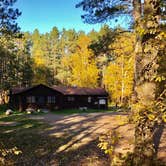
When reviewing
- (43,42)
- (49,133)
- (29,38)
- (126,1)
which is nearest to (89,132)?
(49,133)

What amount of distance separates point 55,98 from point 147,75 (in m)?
37.2

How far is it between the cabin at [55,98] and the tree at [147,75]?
3462cm

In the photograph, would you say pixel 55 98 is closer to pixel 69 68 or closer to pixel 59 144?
pixel 59 144

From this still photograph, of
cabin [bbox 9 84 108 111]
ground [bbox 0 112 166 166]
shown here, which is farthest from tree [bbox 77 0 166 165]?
cabin [bbox 9 84 108 111]

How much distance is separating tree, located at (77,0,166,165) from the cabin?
114 feet

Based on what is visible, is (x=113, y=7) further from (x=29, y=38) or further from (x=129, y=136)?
(x=29, y=38)

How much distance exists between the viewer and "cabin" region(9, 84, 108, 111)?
41688 millimetres

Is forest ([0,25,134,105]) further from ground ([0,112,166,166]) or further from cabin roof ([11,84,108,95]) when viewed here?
ground ([0,112,166,166])

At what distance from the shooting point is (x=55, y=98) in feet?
139

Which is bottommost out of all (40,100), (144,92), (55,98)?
(40,100)

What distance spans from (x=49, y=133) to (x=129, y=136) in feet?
18.7

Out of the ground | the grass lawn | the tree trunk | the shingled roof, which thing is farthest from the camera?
the shingled roof

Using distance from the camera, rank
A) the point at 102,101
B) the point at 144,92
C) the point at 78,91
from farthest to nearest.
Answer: the point at 102,101 < the point at 78,91 < the point at 144,92

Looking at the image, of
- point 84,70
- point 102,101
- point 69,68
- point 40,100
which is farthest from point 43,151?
point 69,68
